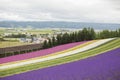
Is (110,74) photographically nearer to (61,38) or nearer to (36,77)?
(36,77)

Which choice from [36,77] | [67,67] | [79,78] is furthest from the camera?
[67,67]

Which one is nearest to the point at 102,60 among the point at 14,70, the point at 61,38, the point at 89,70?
the point at 89,70

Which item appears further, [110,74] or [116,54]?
[116,54]

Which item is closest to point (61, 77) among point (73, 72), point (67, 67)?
point (73, 72)

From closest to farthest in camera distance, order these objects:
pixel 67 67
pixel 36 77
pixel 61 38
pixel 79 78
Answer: pixel 79 78 → pixel 36 77 → pixel 67 67 → pixel 61 38

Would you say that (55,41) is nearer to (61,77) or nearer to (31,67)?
(31,67)

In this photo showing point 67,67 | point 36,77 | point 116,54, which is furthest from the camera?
point 116,54
